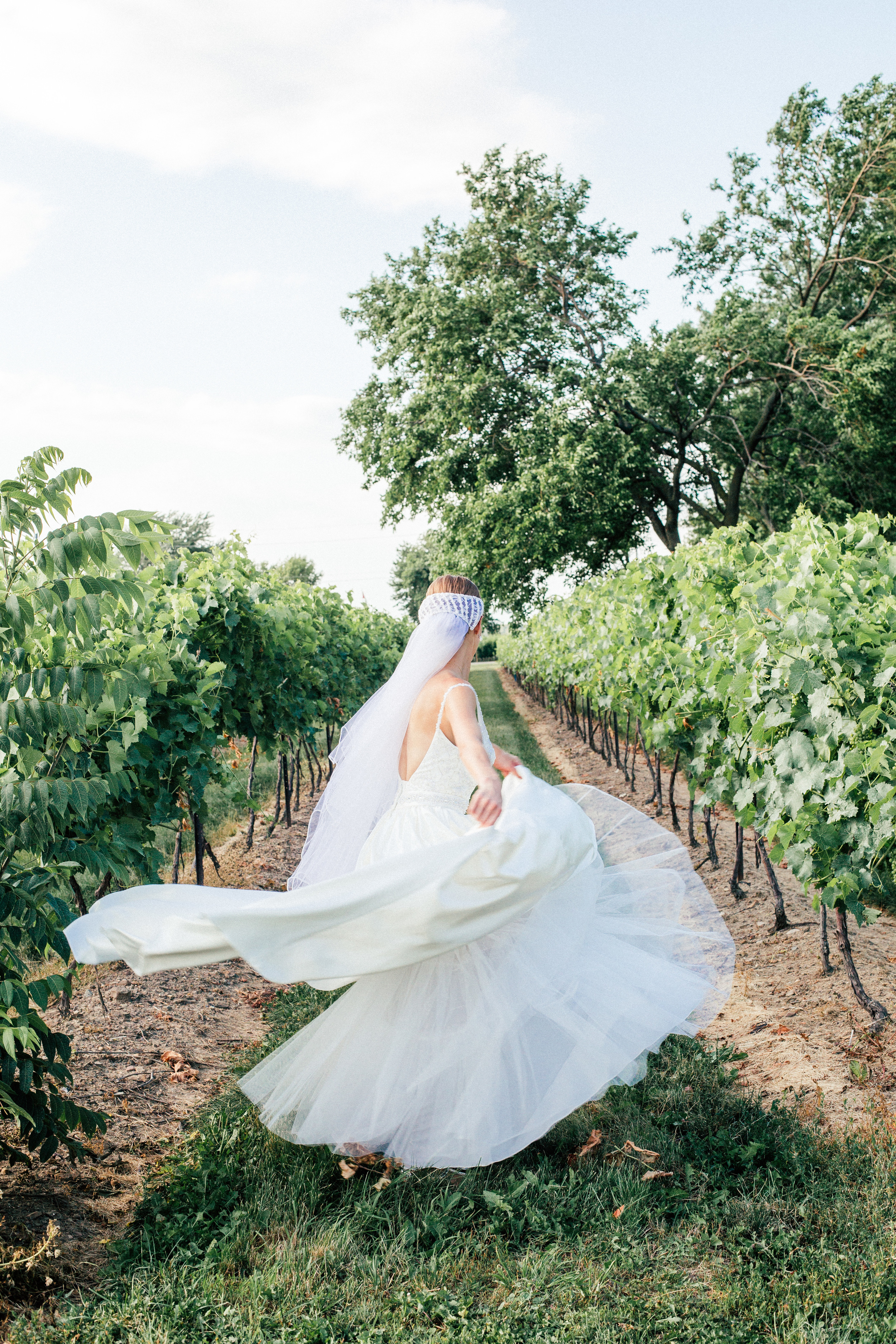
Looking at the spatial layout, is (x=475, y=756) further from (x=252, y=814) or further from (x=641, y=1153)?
(x=252, y=814)

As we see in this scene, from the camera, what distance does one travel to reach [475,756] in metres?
2.97

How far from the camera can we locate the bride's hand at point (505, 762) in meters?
3.32

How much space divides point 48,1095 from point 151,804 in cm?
145

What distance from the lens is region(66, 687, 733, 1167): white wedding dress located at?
2662 mm

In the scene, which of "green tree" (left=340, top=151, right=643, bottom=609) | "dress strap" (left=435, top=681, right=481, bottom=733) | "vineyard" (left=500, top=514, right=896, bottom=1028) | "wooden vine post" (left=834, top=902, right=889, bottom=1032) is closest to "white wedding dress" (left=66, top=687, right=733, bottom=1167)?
"dress strap" (left=435, top=681, right=481, bottom=733)

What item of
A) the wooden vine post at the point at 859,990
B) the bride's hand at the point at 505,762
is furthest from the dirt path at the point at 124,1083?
the wooden vine post at the point at 859,990

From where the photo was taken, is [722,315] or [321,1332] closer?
[321,1332]

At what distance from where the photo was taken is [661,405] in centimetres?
2189

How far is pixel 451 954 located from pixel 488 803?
498mm

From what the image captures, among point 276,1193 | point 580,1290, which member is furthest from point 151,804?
point 580,1290

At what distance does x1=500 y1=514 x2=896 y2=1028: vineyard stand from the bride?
93 centimetres

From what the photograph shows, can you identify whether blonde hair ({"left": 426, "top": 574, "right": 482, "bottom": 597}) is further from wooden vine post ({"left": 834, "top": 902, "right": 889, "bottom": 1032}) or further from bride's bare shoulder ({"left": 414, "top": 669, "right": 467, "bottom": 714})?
wooden vine post ({"left": 834, "top": 902, "right": 889, "bottom": 1032})

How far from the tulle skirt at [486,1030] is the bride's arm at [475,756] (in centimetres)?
12

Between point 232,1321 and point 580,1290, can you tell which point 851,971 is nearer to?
point 580,1290
